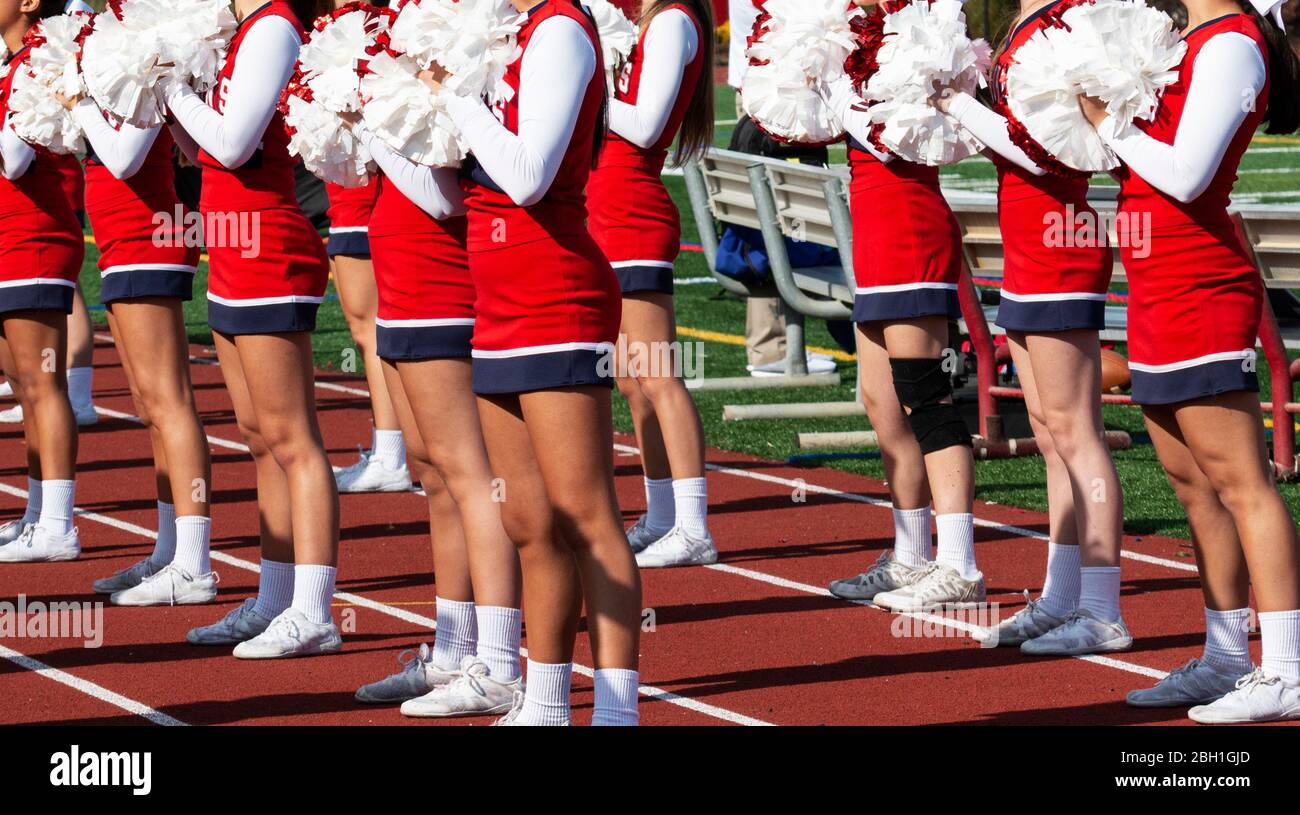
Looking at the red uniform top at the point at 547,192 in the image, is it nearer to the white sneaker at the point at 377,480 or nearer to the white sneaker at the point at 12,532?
the white sneaker at the point at 12,532

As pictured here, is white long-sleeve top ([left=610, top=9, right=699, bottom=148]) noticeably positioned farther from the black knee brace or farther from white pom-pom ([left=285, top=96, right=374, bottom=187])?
white pom-pom ([left=285, top=96, right=374, bottom=187])

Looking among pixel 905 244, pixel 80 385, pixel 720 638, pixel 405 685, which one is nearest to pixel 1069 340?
pixel 905 244

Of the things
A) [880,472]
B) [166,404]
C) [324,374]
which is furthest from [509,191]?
[324,374]

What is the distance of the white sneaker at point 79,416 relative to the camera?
11.1m

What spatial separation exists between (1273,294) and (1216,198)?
186 inches

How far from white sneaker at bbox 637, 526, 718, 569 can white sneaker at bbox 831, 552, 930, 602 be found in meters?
0.77

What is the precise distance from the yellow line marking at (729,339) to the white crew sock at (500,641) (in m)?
8.22

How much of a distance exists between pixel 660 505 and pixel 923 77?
244 centimetres

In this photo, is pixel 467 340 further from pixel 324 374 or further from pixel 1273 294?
pixel 324 374

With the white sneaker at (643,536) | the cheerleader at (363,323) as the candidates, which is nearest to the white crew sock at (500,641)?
the white sneaker at (643,536)

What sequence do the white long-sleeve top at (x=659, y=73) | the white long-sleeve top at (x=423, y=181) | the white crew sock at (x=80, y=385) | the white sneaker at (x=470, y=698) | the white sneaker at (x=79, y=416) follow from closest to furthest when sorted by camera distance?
the white long-sleeve top at (x=423, y=181), the white sneaker at (x=470, y=698), the white long-sleeve top at (x=659, y=73), the white crew sock at (x=80, y=385), the white sneaker at (x=79, y=416)

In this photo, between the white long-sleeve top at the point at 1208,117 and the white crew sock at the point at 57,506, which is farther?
the white crew sock at the point at 57,506

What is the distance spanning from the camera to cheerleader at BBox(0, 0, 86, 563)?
7.23 m

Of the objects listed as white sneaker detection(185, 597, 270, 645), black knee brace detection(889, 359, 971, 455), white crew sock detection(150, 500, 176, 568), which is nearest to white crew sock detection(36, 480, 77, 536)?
white crew sock detection(150, 500, 176, 568)
